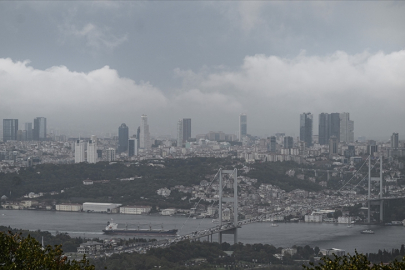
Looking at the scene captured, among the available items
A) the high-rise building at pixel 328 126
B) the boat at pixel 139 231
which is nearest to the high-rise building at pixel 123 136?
the high-rise building at pixel 328 126

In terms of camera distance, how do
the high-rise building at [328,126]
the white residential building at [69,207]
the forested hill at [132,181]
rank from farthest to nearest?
1. the high-rise building at [328,126]
2. the forested hill at [132,181]
3. the white residential building at [69,207]

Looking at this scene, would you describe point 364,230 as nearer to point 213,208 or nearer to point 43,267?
point 213,208

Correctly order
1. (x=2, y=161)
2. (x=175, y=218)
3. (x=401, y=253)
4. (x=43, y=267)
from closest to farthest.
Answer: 1. (x=43, y=267)
2. (x=401, y=253)
3. (x=175, y=218)
4. (x=2, y=161)

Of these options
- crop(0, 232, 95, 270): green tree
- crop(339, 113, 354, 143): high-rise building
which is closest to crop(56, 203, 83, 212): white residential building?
crop(339, 113, 354, 143): high-rise building

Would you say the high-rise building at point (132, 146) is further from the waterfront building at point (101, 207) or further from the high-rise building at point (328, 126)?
the waterfront building at point (101, 207)

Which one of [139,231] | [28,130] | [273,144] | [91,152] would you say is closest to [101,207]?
[139,231]

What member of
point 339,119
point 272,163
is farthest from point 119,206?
point 339,119
